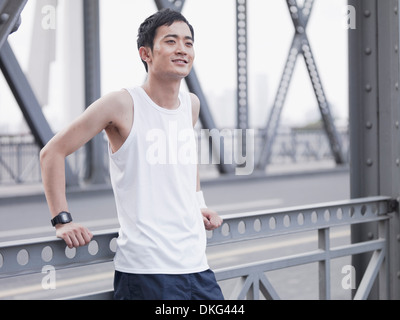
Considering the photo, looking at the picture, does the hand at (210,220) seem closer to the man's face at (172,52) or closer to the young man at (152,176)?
the young man at (152,176)

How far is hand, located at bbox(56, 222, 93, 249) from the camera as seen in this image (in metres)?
2.23

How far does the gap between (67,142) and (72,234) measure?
0.31 metres

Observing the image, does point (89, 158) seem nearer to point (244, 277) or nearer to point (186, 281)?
point (244, 277)

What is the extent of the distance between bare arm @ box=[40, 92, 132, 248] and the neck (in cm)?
14

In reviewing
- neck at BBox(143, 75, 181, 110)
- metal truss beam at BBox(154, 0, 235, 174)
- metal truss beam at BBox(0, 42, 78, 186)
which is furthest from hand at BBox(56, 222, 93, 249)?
metal truss beam at BBox(154, 0, 235, 174)

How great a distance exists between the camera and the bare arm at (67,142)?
2.19 m

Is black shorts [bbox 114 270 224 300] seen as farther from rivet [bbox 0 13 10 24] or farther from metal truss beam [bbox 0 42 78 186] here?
metal truss beam [bbox 0 42 78 186]

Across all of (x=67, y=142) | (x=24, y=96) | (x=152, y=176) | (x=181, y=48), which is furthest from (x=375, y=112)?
(x=24, y=96)

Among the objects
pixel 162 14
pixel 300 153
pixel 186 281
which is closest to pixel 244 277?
pixel 186 281

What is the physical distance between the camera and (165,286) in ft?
7.23

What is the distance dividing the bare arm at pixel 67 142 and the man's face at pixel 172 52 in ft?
0.62

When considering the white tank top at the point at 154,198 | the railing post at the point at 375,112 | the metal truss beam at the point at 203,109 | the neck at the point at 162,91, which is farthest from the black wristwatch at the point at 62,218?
the metal truss beam at the point at 203,109

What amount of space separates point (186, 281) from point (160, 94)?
64cm
